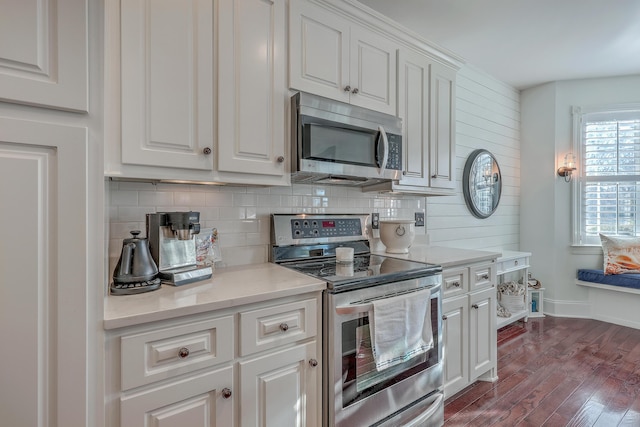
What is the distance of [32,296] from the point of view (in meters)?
0.83

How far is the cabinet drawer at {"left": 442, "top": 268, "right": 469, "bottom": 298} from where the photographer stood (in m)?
1.94

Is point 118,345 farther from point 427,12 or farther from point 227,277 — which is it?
point 427,12

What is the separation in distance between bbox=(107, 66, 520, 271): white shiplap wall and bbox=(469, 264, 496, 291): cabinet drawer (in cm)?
63

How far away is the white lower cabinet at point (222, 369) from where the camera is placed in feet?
3.24

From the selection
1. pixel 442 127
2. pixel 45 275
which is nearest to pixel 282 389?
pixel 45 275

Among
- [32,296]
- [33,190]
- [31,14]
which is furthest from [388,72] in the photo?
[32,296]

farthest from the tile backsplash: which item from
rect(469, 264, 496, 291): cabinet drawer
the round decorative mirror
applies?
the round decorative mirror

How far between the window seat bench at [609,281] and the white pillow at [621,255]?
67 mm

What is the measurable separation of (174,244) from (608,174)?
180 inches

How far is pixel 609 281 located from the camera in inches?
135

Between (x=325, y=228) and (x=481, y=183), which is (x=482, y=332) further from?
(x=481, y=183)

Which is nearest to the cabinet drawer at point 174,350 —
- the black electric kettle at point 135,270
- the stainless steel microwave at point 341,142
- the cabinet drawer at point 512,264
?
the black electric kettle at point 135,270

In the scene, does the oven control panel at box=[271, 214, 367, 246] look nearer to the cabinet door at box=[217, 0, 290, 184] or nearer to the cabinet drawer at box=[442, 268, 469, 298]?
the cabinet door at box=[217, 0, 290, 184]

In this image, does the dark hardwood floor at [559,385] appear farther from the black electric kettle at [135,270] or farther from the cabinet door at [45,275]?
Result: the cabinet door at [45,275]
